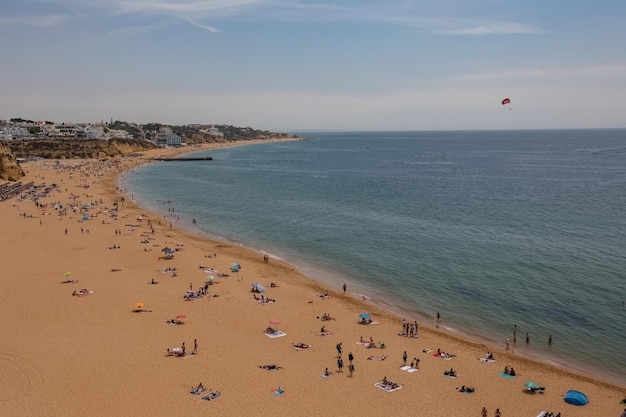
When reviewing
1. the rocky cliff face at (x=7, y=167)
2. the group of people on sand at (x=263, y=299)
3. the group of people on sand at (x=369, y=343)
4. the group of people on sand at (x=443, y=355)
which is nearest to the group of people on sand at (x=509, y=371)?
the group of people on sand at (x=443, y=355)

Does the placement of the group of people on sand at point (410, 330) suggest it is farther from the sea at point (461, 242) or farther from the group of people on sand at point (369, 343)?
the sea at point (461, 242)

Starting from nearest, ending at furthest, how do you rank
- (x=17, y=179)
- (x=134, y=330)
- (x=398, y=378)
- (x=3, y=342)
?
(x=398, y=378)
(x=3, y=342)
(x=134, y=330)
(x=17, y=179)

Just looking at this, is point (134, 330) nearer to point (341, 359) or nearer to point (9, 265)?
point (341, 359)

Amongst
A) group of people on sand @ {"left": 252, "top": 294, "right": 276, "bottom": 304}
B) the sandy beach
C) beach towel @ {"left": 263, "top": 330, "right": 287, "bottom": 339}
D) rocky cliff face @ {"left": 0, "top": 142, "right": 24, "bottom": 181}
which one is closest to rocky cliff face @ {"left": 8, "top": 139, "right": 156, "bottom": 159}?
rocky cliff face @ {"left": 0, "top": 142, "right": 24, "bottom": 181}

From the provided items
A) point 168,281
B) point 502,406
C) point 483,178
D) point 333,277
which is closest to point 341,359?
point 502,406

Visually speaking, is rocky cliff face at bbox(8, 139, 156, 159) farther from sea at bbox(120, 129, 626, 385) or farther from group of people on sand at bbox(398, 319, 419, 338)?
group of people on sand at bbox(398, 319, 419, 338)
